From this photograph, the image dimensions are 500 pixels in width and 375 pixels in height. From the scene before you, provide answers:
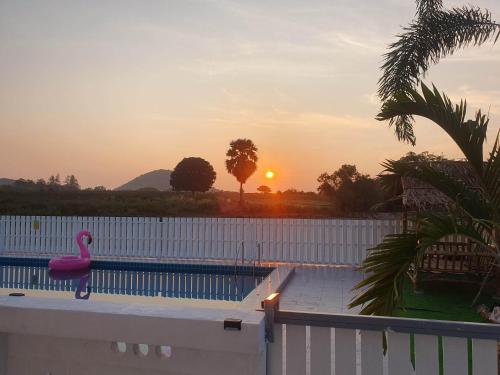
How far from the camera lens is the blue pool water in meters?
9.23

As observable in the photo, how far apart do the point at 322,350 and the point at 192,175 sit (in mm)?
33217

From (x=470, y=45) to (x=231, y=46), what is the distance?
5.04 metres

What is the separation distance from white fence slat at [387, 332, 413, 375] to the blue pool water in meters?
7.10

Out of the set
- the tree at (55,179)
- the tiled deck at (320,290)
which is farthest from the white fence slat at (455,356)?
the tree at (55,179)

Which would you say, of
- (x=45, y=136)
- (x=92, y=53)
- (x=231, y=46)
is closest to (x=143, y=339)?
(x=231, y=46)

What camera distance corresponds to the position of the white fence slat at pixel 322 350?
1.80 m

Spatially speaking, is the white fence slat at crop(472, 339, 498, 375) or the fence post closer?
the white fence slat at crop(472, 339, 498, 375)

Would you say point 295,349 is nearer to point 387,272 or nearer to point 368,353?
point 368,353

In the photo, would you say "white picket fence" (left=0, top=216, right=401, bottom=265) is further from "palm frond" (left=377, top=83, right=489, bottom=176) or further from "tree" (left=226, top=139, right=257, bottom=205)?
"tree" (left=226, top=139, right=257, bottom=205)

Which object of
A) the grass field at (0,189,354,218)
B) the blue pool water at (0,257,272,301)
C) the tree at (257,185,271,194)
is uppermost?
the tree at (257,185,271,194)

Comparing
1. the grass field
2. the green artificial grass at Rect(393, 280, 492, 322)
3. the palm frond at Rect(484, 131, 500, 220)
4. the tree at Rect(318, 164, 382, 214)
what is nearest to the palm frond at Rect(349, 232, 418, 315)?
the palm frond at Rect(484, 131, 500, 220)

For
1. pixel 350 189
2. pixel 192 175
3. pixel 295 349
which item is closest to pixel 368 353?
pixel 295 349

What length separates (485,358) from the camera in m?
1.66

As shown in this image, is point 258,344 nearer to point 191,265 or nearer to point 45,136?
point 191,265
